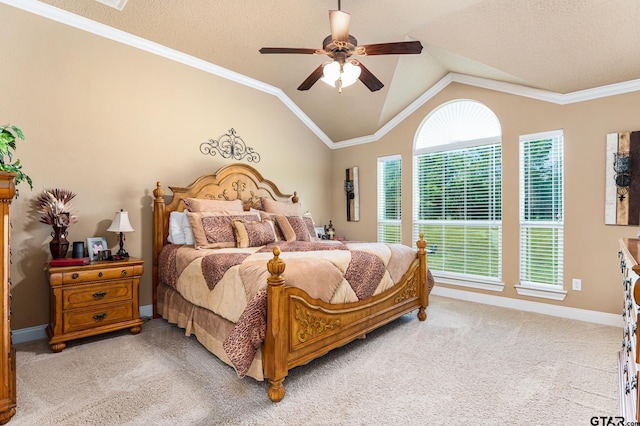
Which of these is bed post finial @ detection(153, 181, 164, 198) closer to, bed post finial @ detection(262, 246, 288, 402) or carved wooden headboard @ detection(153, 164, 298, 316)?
carved wooden headboard @ detection(153, 164, 298, 316)

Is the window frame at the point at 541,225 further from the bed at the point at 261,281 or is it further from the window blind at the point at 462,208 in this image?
the bed at the point at 261,281

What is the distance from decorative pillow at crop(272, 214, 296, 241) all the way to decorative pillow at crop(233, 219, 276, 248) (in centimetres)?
26

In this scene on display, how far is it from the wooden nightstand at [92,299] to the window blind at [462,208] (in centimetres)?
379

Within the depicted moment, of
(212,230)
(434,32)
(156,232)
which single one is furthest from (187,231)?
(434,32)

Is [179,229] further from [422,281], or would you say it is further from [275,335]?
[422,281]

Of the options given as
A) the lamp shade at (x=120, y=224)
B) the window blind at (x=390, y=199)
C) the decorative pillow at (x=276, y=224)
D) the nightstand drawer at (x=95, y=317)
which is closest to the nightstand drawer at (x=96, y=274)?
the nightstand drawer at (x=95, y=317)

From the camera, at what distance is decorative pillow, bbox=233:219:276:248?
330 centimetres

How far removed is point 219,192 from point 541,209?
393cm

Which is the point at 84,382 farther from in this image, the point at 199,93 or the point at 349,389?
the point at 199,93

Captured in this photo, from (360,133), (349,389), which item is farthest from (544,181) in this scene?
(349,389)

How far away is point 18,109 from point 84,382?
8.05 ft

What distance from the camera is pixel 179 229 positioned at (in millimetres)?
3562

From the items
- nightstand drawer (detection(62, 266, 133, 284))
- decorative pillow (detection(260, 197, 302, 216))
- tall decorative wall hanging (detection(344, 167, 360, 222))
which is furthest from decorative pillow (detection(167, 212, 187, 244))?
tall decorative wall hanging (detection(344, 167, 360, 222))

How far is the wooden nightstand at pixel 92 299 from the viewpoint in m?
2.64
